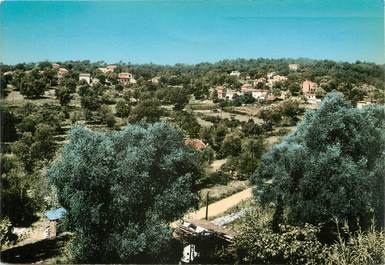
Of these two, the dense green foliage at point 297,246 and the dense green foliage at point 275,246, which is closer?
the dense green foliage at point 297,246

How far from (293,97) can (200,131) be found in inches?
88.7

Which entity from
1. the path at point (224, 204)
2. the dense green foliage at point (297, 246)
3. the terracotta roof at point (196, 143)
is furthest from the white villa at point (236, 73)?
the dense green foliage at point (297, 246)

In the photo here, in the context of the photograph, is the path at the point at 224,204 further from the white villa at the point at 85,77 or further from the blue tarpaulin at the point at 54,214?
the white villa at the point at 85,77

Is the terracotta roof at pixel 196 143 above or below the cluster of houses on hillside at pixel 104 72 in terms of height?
below

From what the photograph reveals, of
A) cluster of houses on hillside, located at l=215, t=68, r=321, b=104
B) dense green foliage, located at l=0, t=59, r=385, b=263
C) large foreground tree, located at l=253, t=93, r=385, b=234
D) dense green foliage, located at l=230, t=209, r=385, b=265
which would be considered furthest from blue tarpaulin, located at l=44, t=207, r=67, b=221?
cluster of houses on hillside, located at l=215, t=68, r=321, b=104

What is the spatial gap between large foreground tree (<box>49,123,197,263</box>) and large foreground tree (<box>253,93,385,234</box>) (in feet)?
6.10

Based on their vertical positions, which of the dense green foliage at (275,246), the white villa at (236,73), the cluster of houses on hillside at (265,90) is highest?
the white villa at (236,73)

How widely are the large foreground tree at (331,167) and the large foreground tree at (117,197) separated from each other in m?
1.86

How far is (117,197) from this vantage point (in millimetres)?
7496

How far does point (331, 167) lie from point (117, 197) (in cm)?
360

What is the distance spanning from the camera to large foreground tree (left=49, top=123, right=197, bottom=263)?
7484 mm

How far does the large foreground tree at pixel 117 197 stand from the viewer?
295 inches

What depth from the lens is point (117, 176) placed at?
7.54 meters

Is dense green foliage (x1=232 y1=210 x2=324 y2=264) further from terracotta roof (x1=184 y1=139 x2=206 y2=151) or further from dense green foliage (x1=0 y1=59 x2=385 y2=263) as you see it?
terracotta roof (x1=184 y1=139 x2=206 y2=151)
